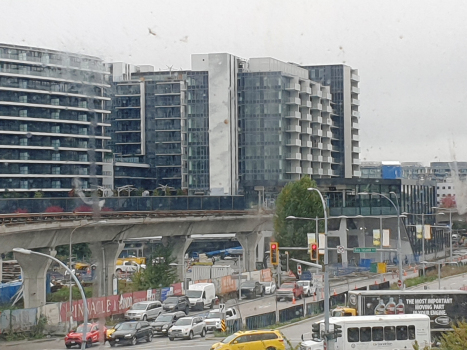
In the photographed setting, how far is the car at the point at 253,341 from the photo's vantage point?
26000mm

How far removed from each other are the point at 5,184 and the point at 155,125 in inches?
1038

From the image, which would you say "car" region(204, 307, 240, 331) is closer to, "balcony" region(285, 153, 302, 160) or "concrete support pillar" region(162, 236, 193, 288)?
"concrete support pillar" region(162, 236, 193, 288)

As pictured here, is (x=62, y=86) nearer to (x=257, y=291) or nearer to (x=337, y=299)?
(x=257, y=291)

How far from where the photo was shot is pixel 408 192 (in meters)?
69.4

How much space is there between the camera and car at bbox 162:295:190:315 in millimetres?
40188

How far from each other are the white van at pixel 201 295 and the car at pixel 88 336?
9749 millimetres

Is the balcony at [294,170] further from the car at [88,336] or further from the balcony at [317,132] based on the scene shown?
the car at [88,336]

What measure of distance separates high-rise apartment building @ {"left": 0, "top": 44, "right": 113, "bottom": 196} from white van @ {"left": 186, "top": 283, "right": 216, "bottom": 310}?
1395 inches

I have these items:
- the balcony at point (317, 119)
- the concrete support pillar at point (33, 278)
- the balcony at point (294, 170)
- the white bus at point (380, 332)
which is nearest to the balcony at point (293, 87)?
the balcony at point (317, 119)

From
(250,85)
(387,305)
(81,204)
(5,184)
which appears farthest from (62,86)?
(387,305)

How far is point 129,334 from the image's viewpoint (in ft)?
100

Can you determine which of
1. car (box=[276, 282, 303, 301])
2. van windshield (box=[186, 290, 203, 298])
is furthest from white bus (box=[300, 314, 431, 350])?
car (box=[276, 282, 303, 301])

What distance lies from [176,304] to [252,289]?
26.7ft

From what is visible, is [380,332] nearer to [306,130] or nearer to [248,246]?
[248,246]
